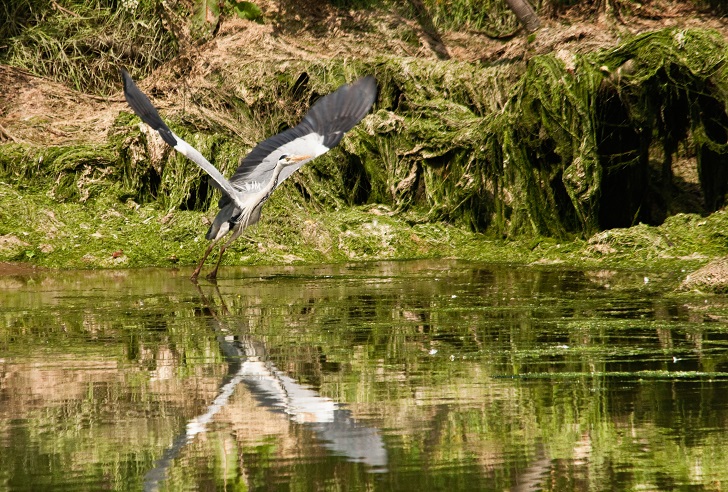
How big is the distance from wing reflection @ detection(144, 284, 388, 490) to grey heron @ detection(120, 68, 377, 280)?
4.28m

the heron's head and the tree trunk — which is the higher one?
the tree trunk

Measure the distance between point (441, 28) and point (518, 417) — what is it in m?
13.8

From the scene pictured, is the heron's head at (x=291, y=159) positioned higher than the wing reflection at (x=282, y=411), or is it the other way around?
the heron's head at (x=291, y=159)

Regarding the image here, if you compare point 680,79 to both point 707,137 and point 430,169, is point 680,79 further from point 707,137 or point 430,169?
point 430,169

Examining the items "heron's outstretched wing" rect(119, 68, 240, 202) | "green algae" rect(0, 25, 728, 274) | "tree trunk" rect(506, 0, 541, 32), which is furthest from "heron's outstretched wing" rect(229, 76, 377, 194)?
"tree trunk" rect(506, 0, 541, 32)

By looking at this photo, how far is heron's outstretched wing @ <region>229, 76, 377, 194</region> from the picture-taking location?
11703 millimetres

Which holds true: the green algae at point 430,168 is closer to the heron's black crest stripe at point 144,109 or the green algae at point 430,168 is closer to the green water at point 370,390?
the heron's black crest stripe at point 144,109

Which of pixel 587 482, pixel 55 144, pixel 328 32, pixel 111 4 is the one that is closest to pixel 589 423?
pixel 587 482

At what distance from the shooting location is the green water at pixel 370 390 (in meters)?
4.39

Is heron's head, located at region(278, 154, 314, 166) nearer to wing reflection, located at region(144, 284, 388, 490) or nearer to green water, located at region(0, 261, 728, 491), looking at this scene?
green water, located at region(0, 261, 728, 491)

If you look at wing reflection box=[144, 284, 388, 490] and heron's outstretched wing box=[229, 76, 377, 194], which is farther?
heron's outstretched wing box=[229, 76, 377, 194]

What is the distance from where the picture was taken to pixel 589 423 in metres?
5.01

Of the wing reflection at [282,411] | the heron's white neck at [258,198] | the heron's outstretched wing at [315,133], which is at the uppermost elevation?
the heron's outstretched wing at [315,133]

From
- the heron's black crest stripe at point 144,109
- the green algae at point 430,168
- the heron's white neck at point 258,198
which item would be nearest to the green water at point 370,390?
the heron's black crest stripe at point 144,109
